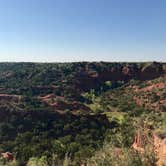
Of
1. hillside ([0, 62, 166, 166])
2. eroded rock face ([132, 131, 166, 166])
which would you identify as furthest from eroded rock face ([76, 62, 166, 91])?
eroded rock face ([132, 131, 166, 166])

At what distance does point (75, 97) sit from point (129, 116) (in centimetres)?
3161

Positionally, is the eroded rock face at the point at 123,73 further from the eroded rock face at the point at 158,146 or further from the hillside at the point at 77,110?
the eroded rock face at the point at 158,146

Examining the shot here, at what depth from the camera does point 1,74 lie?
148 meters

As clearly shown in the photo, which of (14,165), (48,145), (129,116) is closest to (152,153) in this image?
(14,165)

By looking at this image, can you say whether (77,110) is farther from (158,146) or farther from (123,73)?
(158,146)

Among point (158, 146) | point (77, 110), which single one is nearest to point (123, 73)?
point (77, 110)

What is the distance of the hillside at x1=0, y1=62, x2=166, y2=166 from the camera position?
1800 inches

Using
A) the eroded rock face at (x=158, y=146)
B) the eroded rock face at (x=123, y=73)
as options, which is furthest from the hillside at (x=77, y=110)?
the eroded rock face at (x=158, y=146)

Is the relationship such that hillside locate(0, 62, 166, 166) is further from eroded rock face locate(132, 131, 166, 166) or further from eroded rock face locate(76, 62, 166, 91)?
eroded rock face locate(132, 131, 166, 166)

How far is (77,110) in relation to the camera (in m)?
84.9

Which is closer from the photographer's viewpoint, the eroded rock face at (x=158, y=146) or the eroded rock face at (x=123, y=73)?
the eroded rock face at (x=158, y=146)

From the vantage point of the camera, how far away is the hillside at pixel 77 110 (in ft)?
150

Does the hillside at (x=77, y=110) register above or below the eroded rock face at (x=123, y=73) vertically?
below

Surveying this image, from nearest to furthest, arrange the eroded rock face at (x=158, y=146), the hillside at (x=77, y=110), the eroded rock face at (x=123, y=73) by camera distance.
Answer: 1. the eroded rock face at (x=158, y=146)
2. the hillside at (x=77, y=110)
3. the eroded rock face at (x=123, y=73)
